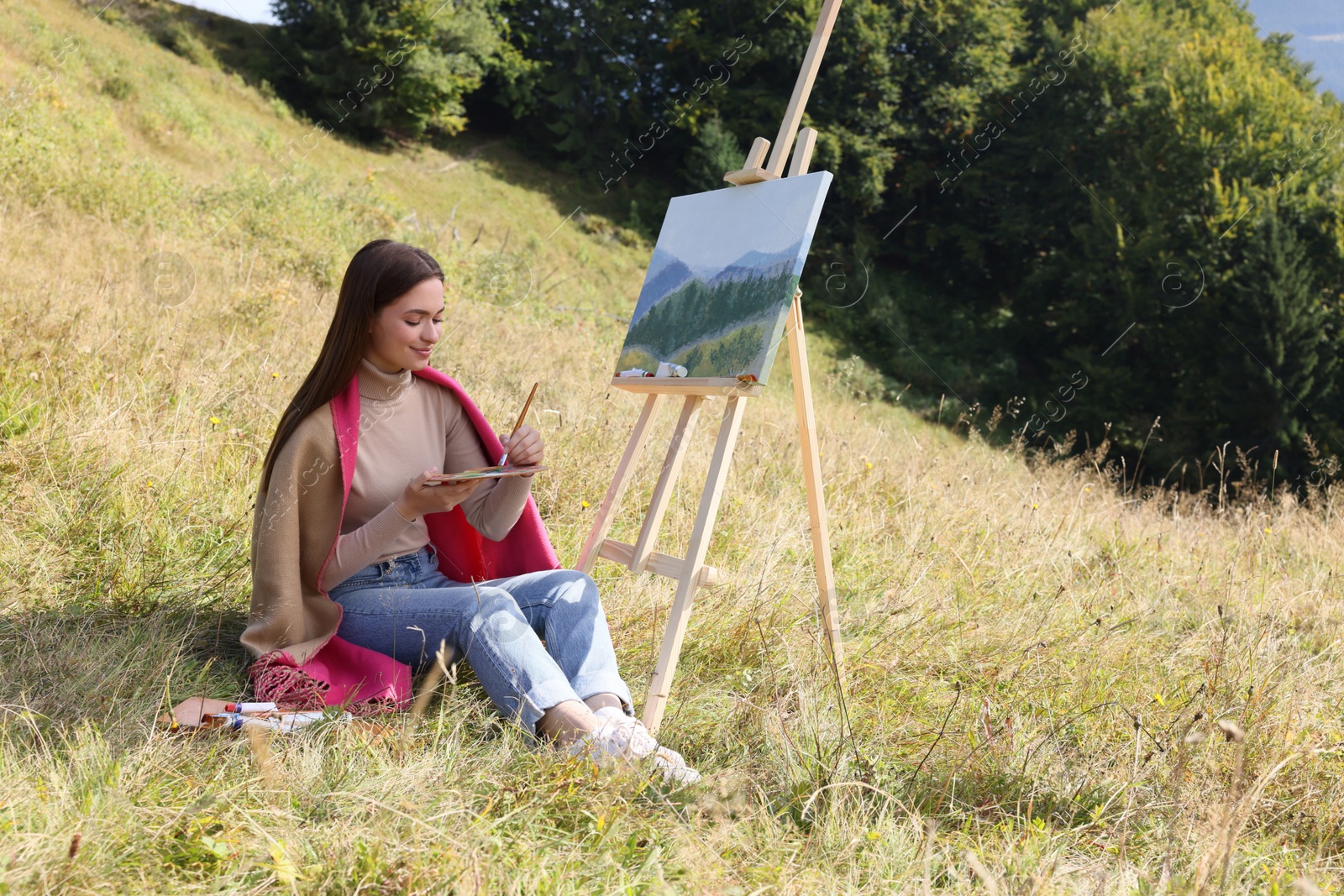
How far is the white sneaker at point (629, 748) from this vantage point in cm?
200

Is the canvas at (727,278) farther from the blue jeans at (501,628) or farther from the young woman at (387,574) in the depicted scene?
the blue jeans at (501,628)

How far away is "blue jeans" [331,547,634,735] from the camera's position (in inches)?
84.7

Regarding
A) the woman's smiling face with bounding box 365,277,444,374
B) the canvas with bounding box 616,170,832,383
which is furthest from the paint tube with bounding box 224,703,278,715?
the canvas with bounding box 616,170,832,383

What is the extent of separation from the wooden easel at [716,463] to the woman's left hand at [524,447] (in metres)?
0.51

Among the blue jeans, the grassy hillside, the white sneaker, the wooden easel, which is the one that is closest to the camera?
the grassy hillside

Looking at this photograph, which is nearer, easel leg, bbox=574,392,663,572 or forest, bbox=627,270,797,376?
forest, bbox=627,270,797,376

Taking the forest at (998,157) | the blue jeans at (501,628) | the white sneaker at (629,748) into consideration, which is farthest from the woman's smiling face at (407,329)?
the forest at (998,157)

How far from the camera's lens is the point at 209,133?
1225 centimetres

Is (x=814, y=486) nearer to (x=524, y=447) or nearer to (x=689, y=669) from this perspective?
(x=689, y=669)

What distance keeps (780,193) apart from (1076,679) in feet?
5.84

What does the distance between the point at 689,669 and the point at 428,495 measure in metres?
1.04

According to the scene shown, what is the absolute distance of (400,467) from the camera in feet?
8.12

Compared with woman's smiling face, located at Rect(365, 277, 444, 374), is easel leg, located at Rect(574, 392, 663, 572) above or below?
below

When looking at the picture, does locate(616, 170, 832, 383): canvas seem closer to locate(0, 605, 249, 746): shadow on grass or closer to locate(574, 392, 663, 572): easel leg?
locate(574, 392, 663, 572): easel leg
